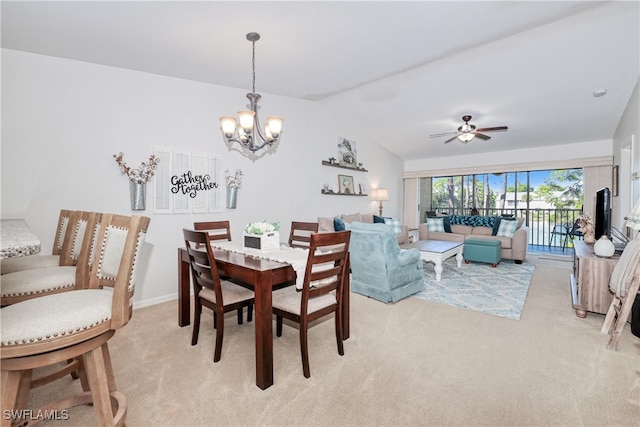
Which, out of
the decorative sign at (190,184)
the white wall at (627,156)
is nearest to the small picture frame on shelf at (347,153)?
the decorative sign at (190,184)

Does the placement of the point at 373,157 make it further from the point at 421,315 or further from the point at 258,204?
the point at 421,315

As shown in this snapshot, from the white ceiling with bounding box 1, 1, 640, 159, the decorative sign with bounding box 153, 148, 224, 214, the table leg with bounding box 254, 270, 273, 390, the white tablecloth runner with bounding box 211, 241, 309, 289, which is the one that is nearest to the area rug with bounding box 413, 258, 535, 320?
the white tablecloth runner with bounding box 211, 241, 309, 289

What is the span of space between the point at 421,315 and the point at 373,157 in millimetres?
4342

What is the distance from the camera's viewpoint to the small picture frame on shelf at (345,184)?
5.75 metres

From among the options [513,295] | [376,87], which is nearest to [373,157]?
[376,87]

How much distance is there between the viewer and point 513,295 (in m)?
3.62

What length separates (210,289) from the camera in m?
2.24

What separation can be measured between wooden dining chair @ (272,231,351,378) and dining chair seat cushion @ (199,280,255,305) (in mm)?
234

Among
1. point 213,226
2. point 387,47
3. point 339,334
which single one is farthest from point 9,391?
point 387,47

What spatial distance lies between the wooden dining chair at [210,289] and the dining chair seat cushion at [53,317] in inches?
28.9

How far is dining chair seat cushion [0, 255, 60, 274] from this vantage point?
6.75 ft

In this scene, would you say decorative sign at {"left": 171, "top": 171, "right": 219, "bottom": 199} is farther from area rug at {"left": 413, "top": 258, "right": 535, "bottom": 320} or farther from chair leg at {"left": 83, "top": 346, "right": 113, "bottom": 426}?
area rug at {"left": 413, "top": 258, "right": 535, "bottom": 320}

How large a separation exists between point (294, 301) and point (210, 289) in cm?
65

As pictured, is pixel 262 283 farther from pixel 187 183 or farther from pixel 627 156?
pixel 627 156
